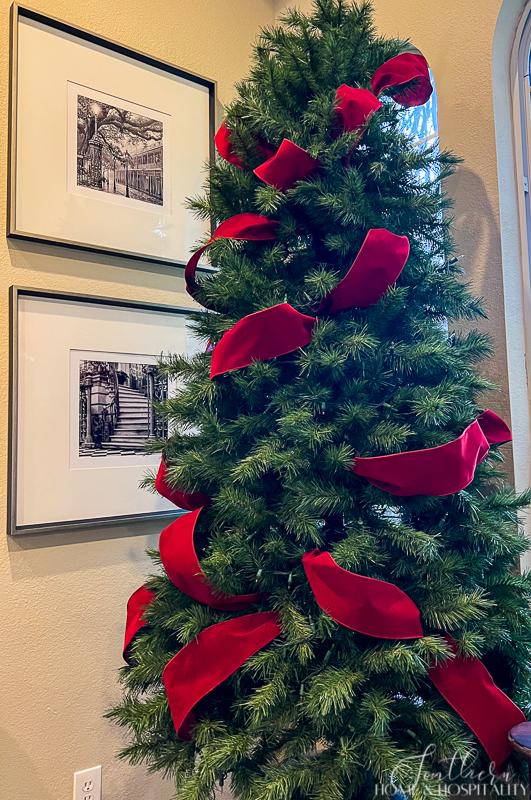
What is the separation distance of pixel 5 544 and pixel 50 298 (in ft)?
1.75

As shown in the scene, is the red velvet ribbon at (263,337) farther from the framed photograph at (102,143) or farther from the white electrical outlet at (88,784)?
the white electrical outlet at (88,784)

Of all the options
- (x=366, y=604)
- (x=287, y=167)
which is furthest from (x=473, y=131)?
(x=366, y=604)

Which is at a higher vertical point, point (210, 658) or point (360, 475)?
point (360, 475)

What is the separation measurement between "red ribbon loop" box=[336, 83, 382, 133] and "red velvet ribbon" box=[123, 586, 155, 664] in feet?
2.78

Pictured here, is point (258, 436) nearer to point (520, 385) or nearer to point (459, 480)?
point (459, 480)

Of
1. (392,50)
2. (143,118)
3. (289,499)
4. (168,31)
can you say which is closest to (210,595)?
(289,499)

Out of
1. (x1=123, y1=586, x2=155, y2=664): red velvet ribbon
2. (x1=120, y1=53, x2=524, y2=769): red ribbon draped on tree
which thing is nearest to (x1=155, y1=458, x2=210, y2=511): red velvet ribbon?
(x1=120, y1=53, x2=524, y2=769): red ribbon draped on tree

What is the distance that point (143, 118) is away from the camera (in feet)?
4.76

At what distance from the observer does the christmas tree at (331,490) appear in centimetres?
76

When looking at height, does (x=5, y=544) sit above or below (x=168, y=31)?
below

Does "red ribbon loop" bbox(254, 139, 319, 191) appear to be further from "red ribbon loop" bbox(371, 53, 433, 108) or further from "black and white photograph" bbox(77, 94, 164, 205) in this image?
"black and white photograph" bbox(77, 94, 164, 205)

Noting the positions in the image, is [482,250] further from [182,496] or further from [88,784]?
[88,784]

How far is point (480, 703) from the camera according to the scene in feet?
2.52

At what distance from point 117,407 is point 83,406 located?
0.27ft
